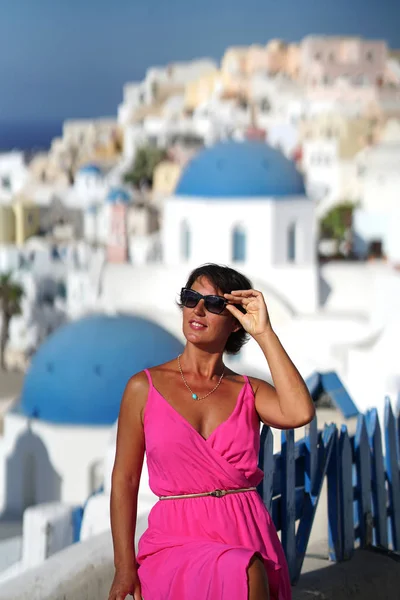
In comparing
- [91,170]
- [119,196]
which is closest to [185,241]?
[119,196]

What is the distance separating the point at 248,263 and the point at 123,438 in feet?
36.4

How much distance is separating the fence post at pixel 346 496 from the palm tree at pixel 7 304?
21.1m

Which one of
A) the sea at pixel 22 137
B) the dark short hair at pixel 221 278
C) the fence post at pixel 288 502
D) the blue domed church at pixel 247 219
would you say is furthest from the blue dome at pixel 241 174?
the sea at pixel 22 137

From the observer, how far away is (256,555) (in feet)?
7.30

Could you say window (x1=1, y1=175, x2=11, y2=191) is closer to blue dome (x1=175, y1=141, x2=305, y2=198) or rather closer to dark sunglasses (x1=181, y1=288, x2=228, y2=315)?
blue dome (x1=175, y1=141, x2=305, y2=198)

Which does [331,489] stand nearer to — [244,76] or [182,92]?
[244,76]

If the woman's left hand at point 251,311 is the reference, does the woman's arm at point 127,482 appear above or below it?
below

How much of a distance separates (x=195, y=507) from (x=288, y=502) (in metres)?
0.73

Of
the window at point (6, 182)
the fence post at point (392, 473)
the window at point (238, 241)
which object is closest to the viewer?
the fence post at point (392, 473)

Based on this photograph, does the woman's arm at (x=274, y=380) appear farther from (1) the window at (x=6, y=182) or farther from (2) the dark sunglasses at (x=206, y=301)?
(1) the window at (x=6, y=182)

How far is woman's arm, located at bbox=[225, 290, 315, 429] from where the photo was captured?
2.39 meters

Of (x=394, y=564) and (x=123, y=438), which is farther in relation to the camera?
(x=394, y=564)

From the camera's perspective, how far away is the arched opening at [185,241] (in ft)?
44.5

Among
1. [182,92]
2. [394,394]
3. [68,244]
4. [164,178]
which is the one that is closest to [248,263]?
[394,394]
